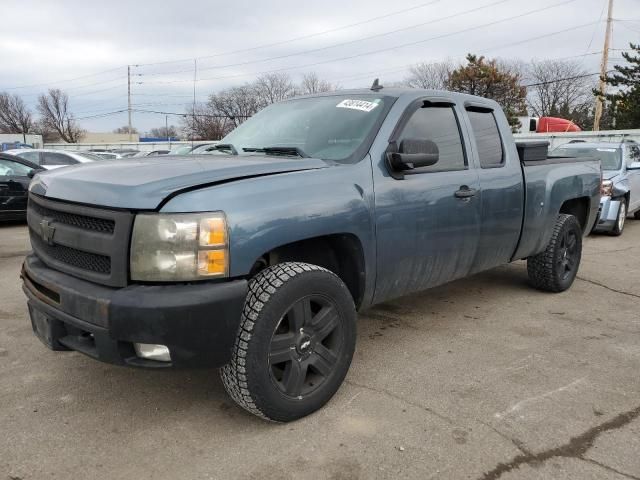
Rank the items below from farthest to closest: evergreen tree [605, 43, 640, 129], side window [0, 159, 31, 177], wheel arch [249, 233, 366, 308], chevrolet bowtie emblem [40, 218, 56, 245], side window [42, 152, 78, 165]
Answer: evergreen tree [605, 43, 640, 129] → side window [42, 152, 78, 165] → side window [0, 159, 31, 177] → wheel arch [249, 233, 366, 308] → chevrolet bowtie emblem [40, 218, 56, 245]

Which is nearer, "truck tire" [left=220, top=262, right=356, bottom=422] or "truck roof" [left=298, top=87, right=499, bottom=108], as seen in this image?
"truck tire" [left=220, top=262, right=356, bottom=422]

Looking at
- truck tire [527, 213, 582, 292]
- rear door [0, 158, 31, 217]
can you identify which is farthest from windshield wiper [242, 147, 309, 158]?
rear door [0, 158, 31, 217]

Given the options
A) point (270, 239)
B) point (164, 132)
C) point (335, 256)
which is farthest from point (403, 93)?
point (164, 132)

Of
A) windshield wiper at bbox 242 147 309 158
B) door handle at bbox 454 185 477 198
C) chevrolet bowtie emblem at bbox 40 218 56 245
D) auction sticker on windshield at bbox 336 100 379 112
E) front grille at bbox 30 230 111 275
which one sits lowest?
front grille at bbox 30 230 111 275

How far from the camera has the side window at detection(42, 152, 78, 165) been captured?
43.2 feet

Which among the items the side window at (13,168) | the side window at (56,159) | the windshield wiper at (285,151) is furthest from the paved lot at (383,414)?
the side window at (56,159)

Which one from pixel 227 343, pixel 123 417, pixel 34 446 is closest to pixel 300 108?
pixel 227 343

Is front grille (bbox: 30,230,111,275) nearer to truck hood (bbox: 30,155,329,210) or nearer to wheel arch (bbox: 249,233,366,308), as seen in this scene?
truck hood (bbox: 30,155,329,210)

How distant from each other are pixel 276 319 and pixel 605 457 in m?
1.69

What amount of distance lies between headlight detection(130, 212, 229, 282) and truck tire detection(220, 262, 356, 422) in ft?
1.13

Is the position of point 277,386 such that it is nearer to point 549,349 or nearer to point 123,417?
point 123,417

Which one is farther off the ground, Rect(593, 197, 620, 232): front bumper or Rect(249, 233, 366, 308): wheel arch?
Rect(249, 233, 366, 308): wheel arch

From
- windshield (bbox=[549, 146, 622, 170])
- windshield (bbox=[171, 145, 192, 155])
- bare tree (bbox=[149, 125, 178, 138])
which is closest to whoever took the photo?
windshield (bbox=[171, 145, 192, 155])

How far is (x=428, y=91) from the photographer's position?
13.0 feet
